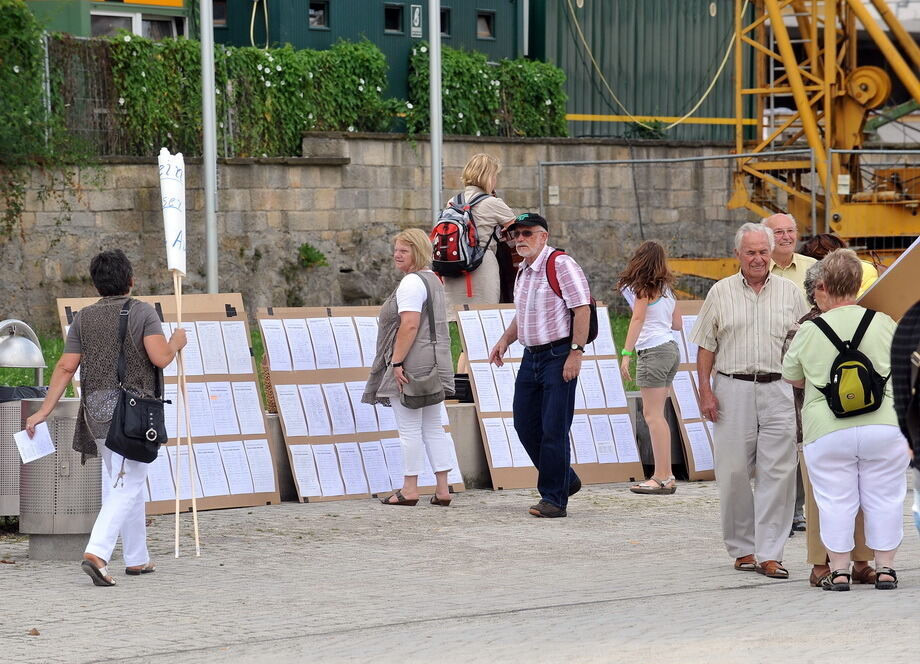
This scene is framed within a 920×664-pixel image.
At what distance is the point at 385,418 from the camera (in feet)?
39.1

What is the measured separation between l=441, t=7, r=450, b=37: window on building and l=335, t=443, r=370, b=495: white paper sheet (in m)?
17.1

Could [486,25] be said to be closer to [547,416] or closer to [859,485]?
[547,416]


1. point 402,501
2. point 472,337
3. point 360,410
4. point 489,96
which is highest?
point 489,96

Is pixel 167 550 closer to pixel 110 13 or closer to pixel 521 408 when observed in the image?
pixel 521 408

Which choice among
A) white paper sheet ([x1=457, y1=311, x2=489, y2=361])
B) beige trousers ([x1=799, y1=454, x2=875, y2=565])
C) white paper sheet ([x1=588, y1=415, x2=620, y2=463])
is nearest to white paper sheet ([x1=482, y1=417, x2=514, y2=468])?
white paper sheet ([x1=457, y1=311, x2=489, y2=361])

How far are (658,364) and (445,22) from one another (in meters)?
16.9

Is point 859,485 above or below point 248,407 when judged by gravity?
above

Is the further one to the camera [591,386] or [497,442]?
[591,386]

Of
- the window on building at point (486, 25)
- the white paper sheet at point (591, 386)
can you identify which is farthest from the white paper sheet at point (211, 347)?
the window on building at point (486, 25)

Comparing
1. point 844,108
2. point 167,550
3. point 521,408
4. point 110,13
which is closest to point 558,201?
point 844,108

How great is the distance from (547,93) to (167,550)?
61.7 ft

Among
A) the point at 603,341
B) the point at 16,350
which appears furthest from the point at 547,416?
the point at 16,350

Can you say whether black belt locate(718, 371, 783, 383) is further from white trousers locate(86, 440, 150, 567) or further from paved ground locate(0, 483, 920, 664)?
white trousers locate(86, 440, 150, 567)

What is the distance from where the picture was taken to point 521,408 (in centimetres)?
1079
